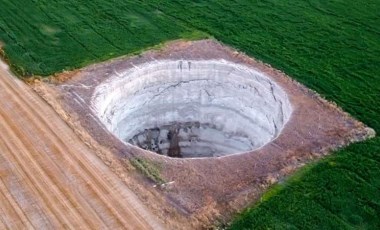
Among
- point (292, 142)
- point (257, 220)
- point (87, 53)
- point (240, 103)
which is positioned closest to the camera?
point (257, 220)

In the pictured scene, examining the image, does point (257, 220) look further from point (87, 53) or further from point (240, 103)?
point (87, 53)

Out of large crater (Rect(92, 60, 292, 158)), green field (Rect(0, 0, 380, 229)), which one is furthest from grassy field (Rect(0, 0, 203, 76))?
large crater (Rect(92, 60, 292, 158))

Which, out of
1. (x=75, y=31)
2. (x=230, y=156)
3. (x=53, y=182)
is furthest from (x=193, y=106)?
(x=53, y=182)

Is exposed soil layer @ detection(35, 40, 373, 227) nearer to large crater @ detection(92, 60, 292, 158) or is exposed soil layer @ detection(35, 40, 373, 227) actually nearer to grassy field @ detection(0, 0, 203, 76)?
large crater @ detection(92, 60, 292, 158)

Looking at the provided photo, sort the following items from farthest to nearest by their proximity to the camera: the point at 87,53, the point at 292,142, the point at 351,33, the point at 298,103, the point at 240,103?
the point at 351,33 < the point at 87,53 < the point at 240,103 < the point at 298,103 < the point at 292,142

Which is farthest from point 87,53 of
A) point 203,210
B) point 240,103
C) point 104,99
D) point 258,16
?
point 203,210

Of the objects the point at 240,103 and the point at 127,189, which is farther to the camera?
the point at 240,103

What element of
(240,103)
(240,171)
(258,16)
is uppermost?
(258,16)

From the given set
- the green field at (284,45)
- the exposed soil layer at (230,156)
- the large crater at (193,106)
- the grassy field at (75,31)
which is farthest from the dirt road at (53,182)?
the grassy field at (75,31)
